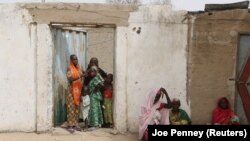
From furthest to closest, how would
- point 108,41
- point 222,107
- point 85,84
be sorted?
point 108,41
point 85,84
point 222,107

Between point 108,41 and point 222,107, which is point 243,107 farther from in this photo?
point 108,41

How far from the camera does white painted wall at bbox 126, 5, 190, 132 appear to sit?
8.18m

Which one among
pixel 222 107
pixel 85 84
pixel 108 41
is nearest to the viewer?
pixel 222 107

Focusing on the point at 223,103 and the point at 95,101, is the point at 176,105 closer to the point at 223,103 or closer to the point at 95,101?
the point at 223,103

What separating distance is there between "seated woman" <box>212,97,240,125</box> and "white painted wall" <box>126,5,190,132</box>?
537mm

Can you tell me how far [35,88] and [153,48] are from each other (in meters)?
2.24

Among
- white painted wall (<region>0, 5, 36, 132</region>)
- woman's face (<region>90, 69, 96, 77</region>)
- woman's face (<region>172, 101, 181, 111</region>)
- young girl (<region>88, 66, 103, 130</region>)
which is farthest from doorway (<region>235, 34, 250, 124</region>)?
white painted wall (<region>0, 5, 36, 132</region>)

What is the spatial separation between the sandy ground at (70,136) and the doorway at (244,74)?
6.52 feet

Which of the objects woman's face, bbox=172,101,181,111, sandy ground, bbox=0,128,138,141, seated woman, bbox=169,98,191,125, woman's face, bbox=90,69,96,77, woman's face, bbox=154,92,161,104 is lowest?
sandy ground, bbox=0,128,138,141

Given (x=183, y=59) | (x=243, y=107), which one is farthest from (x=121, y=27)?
(x=243, y=107)

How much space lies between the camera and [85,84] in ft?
28.5

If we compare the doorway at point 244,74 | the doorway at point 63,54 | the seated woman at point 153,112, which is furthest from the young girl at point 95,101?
the doorway at point 244,74

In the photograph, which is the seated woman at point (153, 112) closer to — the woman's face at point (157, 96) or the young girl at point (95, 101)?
→ the woman's face at point (157, 96)

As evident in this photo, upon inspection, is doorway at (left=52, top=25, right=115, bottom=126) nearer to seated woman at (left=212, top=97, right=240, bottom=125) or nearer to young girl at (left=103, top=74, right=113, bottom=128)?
young girl at (left=103, top=74, right=113, bottom=128)
